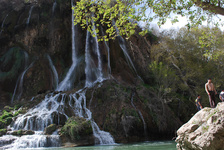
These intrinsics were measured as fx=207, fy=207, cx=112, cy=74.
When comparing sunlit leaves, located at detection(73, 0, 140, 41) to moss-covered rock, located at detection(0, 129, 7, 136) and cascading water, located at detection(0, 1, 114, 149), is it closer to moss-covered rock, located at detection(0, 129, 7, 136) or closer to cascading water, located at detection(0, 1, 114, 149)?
cascading water, located at detection(0, 1, 114, 149)

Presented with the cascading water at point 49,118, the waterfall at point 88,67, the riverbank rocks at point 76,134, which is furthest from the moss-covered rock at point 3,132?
the waterfall at point 88,67

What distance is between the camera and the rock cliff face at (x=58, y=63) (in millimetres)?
19688

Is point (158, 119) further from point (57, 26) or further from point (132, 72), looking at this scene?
point (57, 26)

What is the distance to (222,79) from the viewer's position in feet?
75.1

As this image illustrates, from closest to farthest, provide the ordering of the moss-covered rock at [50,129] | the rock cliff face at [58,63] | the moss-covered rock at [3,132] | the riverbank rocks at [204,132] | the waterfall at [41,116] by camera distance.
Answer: the riverbank rocks at [204,132], the moss-covered rock at [50,129], the moss-covered rock at [3,132], the waterfall at [41,116], the rock cliff face at [58,63]

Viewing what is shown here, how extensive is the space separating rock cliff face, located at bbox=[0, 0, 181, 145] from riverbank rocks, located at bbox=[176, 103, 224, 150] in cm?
1157

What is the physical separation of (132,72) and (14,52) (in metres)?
15.3

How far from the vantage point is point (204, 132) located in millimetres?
6039

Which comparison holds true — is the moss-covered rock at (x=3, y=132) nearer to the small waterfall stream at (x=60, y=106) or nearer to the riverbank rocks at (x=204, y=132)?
the small waterfall stream at (x=60, y=106)

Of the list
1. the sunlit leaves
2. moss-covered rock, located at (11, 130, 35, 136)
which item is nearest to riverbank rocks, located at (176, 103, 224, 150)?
the sunlit leaves

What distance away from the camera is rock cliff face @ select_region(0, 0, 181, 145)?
775 inches

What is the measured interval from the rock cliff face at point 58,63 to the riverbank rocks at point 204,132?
1157 centimetres

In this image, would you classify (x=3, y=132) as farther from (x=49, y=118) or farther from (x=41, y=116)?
(x=49, y=118)

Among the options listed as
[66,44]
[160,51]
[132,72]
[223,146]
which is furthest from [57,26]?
[223,146]
